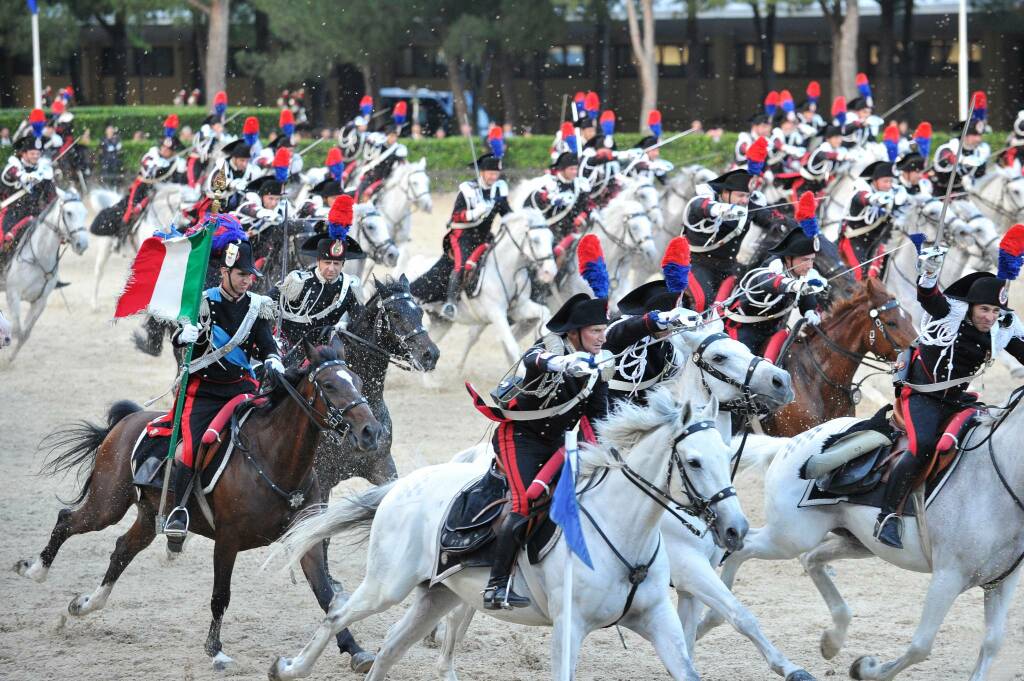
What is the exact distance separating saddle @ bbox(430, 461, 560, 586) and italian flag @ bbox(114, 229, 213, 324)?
7.83 ft

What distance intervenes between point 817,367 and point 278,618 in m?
4.11

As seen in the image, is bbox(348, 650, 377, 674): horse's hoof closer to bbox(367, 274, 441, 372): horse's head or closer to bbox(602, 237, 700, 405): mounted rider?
bbox(602, 237, 700, 405): mounted rider

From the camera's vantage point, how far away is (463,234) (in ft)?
53.6

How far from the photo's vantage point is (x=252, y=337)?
8664 millimetres

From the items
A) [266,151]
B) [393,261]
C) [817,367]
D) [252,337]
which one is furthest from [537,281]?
[252,337]

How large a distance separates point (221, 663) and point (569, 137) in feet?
42.0

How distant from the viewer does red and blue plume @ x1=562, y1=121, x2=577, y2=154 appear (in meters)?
19.7

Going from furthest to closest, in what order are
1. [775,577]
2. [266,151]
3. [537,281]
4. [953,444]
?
1. [266,151]
2. [537,281]
3. [775,577]
4. [953,444]

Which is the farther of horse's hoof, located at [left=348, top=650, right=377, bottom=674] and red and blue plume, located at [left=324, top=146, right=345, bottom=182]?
red and blue plume, located at [left=324, top=146, right=345, bottom=182]

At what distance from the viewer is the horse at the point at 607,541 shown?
6.10 metres

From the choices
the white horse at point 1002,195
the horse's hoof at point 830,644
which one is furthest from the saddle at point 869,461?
the white horse at point 1002,195

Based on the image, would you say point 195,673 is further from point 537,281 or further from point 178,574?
point 537,281

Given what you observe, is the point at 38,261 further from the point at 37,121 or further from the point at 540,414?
the point at 540,414

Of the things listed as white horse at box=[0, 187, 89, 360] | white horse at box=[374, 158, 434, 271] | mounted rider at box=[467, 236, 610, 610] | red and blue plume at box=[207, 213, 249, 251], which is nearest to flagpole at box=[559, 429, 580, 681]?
mounted rider at box=[467, 236, 610, 610]
